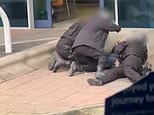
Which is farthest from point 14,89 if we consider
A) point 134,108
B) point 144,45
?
point 134,108

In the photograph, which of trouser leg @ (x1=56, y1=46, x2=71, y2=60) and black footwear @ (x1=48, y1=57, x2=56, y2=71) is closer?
trouser leg @ (x1=56, y1=46, x2=71, y2=60)

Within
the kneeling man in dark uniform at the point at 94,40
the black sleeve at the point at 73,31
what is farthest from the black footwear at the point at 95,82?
the black sleeve at the point at 73,31

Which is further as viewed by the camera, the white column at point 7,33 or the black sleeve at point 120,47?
the white column at point 7,33

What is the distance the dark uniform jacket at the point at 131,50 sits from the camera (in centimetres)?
A: 771

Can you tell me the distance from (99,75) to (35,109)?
1558 millimetres

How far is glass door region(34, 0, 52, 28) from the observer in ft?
42.7

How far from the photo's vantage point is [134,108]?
3.16 m

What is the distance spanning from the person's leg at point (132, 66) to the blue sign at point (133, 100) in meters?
4.28

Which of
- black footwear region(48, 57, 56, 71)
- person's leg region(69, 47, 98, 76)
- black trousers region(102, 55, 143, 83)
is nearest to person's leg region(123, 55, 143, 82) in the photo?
black trousers region(102, 55, 143, 83)

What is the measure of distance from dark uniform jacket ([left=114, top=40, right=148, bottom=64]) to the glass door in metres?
5.29

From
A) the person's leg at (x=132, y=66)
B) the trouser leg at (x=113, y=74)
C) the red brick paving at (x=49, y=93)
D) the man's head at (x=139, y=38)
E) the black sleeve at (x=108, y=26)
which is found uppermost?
the black sleeve at (x=108, y=26)

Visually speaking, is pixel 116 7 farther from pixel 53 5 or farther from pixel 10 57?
pixel 10 57

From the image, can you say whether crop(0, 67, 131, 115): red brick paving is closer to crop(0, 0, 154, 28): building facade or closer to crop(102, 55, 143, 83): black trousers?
crop(102, 55, 143, 83): black trousers

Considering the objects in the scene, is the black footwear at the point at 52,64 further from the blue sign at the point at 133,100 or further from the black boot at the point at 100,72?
the blue sign at the point at 133,100
